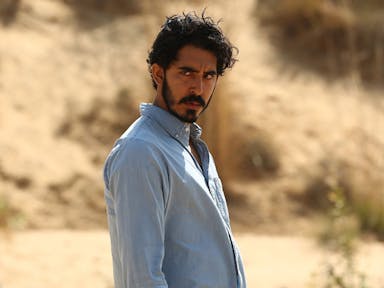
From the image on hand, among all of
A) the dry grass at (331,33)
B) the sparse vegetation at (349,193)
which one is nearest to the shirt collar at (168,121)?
the sparse vegetation at (349,193)

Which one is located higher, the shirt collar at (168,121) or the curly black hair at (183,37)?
the curly black hair at (183,37)

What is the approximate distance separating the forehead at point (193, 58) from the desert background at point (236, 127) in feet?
12.3

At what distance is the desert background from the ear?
3.70 m

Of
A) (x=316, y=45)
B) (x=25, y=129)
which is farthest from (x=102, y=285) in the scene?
(x=316, y=45)

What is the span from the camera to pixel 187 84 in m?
2.14

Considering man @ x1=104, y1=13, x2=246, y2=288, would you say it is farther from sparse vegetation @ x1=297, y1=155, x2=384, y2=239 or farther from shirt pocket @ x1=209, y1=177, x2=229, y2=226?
sparse vegetation @ x1=297, y1=155, x2=384, y2=239

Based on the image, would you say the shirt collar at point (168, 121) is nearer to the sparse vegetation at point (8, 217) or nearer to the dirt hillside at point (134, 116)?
the sparse vegetation at point (8, 217)

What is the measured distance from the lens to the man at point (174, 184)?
75.0 inches

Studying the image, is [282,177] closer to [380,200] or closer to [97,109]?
[380,200]

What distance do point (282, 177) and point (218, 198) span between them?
635cm

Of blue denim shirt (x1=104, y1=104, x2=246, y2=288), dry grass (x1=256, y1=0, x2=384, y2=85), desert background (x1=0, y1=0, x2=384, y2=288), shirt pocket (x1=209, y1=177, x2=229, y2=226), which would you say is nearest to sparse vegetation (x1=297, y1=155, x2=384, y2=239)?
desert background (x1=0, y1=0, x2=384, y2=288)

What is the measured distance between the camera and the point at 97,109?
8836 mm

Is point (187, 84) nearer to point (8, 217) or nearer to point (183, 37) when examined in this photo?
point (183, 37)

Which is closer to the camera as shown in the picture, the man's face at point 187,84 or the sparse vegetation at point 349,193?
the man's face at point 187,84
